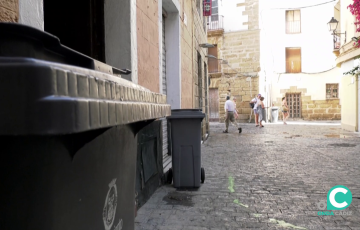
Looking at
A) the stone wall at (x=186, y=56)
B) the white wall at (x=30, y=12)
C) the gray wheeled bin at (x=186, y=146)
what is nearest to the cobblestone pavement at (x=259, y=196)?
the gray wheeled bin at (x=186, y=146)

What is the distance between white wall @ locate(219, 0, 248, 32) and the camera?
878 inches

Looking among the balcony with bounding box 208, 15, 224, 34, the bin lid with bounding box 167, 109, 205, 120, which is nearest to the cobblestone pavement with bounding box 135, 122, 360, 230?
the bin lid with bounding box 167, 109, 205, 120

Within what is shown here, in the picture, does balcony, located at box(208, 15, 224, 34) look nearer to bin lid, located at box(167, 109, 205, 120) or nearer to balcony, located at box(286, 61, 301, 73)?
balcony, located at box(286, 61, 301, 73)

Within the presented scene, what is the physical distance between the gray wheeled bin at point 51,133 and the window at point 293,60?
84.6 feet

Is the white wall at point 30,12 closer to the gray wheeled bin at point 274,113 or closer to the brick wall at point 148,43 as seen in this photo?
the brick wall at point 148,43

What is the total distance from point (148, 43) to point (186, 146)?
1.64 meters

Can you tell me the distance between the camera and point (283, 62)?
83.1 feet

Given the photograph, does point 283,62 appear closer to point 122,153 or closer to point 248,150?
point 248,150

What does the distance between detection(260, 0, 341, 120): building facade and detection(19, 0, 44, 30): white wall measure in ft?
75.5

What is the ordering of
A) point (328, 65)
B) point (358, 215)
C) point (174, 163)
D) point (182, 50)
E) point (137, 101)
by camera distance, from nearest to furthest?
point (137, 101) → point (358, 215) → point (174, 163) → point (182, 50) → point (328, 65)

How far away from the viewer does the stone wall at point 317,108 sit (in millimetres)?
24297

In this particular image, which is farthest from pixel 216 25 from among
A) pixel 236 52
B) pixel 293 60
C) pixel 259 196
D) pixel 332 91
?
pixel 259 196

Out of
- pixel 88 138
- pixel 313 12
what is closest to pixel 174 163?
pixel 88 138

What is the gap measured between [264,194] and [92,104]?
3903 millimetres
